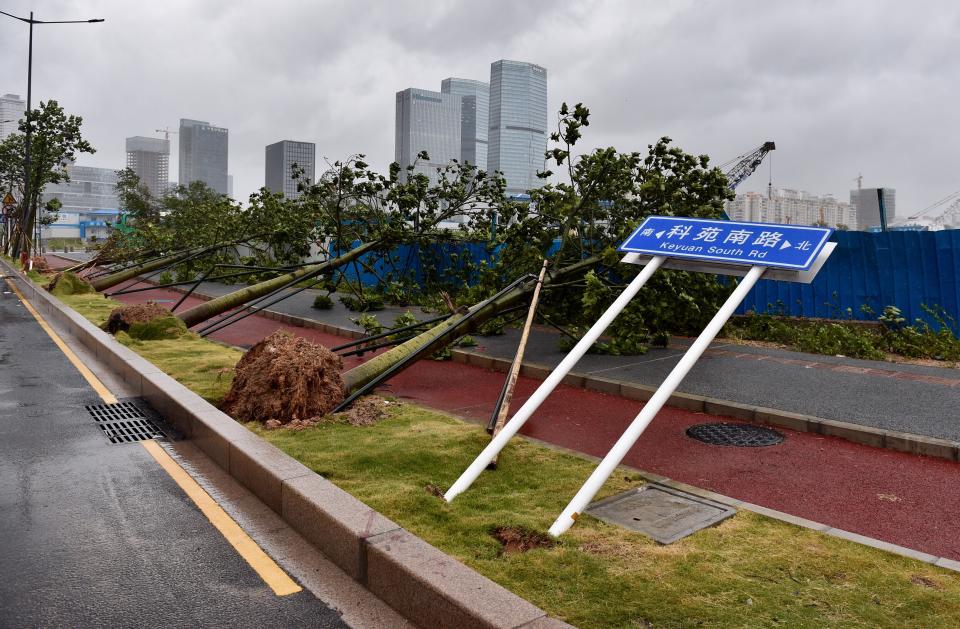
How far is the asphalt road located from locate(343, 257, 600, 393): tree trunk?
2.10 metres

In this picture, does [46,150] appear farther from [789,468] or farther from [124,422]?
[789,468]

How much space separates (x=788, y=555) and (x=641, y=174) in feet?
24.3

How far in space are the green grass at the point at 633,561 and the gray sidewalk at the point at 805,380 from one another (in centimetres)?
290

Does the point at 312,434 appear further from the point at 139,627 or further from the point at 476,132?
the point at 476,132

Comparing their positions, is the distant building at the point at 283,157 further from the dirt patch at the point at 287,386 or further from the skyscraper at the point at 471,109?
the dirt patch at the point at 287,386

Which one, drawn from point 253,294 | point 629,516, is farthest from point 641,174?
point 629,516

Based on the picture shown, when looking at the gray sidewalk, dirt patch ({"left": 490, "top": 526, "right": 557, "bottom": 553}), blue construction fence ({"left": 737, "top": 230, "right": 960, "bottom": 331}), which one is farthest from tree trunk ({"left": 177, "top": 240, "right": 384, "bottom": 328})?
blue construction fence ({"left": 737, "top": 230, "right": 960, "bottom": 331})

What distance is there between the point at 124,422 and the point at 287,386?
172 cm

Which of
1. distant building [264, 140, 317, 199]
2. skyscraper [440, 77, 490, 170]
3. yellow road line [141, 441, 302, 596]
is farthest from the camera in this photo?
skyscraper [440, 77, 490, 170]

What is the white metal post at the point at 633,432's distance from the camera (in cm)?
391

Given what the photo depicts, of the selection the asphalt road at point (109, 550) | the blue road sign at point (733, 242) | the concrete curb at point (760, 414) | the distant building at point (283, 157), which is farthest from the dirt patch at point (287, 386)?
the distant building at point (283, 157)

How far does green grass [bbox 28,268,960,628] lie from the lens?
9.91 feet

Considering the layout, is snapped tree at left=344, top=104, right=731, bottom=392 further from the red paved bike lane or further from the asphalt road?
the asphalt road

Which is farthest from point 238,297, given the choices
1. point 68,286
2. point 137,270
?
point 68,286
